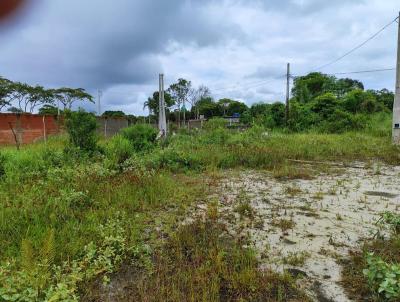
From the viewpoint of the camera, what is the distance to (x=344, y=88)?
41906 mm

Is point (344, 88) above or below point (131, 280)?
above

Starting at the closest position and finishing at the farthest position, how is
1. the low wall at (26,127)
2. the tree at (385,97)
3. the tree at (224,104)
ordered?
the low wall at (26,127), the tree at (385,97), the tree at (224,104)

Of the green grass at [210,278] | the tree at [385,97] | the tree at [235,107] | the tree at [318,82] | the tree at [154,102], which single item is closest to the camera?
the green grass at [210,278]

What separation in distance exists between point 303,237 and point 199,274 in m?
1.38

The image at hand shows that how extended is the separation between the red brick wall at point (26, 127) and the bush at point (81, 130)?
4.25m

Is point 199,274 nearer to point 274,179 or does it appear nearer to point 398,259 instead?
point 398,259

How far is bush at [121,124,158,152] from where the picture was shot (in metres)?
10.4

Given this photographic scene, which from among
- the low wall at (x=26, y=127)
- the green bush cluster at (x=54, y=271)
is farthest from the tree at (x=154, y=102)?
the green bush cluster at (x=54, y=271)

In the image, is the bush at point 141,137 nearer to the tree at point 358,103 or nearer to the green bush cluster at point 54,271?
the green bush cluster at point 54,271

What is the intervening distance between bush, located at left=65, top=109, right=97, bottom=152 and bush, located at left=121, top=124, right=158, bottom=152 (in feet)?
6.46

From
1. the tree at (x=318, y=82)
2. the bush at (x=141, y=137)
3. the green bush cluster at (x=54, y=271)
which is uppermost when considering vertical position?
the tree at (x=318, y=82)

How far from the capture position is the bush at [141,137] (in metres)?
10.4

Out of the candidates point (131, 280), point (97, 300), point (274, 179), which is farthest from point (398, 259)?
point (274, 179)

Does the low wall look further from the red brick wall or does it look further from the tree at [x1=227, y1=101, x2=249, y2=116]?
the tree at [x1=227, y1=101, x2=249, y2=116]
